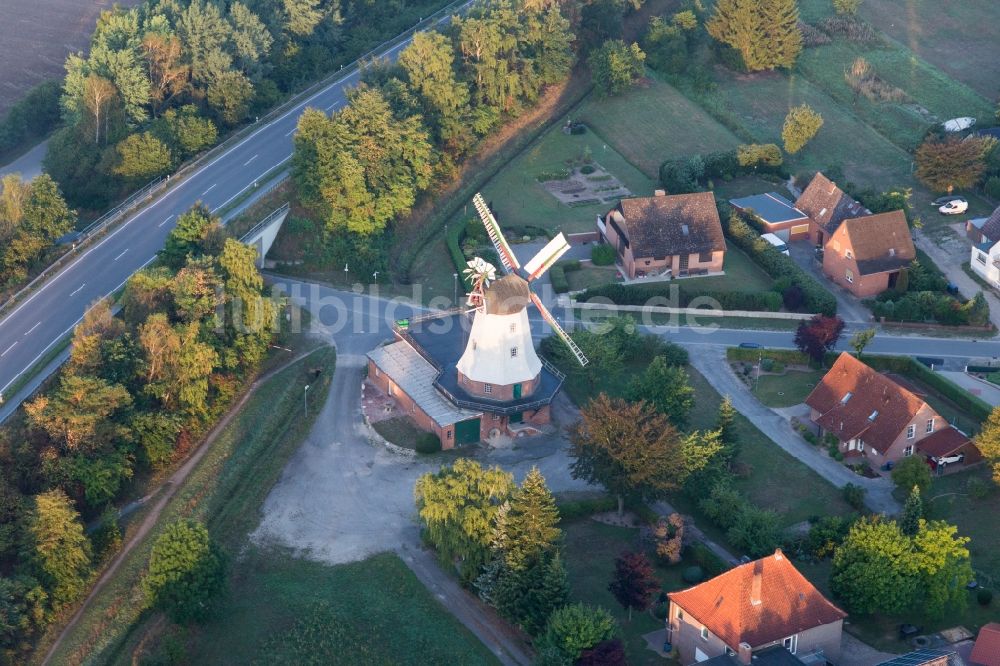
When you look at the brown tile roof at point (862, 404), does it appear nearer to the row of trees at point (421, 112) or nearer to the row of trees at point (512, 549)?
the row of trees at point (512, 549)

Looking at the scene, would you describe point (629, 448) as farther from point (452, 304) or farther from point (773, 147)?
point (773, 147)

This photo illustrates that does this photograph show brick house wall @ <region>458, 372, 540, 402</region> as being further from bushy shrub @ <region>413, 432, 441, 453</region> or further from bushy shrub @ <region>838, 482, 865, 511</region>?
bushy shrub @ <region>838, 482, 865, 511</region>

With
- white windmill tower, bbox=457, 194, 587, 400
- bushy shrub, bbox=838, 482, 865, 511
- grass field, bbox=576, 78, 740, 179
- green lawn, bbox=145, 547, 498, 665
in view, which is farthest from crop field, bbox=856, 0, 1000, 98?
green lawn, bbox=145, 547, 498, 665

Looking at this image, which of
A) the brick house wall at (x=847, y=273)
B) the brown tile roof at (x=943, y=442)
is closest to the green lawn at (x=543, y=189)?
the brick house wall at (x=847, y=273)

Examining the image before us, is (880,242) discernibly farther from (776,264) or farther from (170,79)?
(170,79)

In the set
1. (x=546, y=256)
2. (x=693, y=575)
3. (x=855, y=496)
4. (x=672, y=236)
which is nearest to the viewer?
(x=693, y=575)

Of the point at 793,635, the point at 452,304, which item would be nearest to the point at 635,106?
the point at 452,304

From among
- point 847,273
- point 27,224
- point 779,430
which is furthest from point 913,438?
point 27,224

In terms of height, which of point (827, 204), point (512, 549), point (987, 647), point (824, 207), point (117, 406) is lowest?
point (824, 207)
